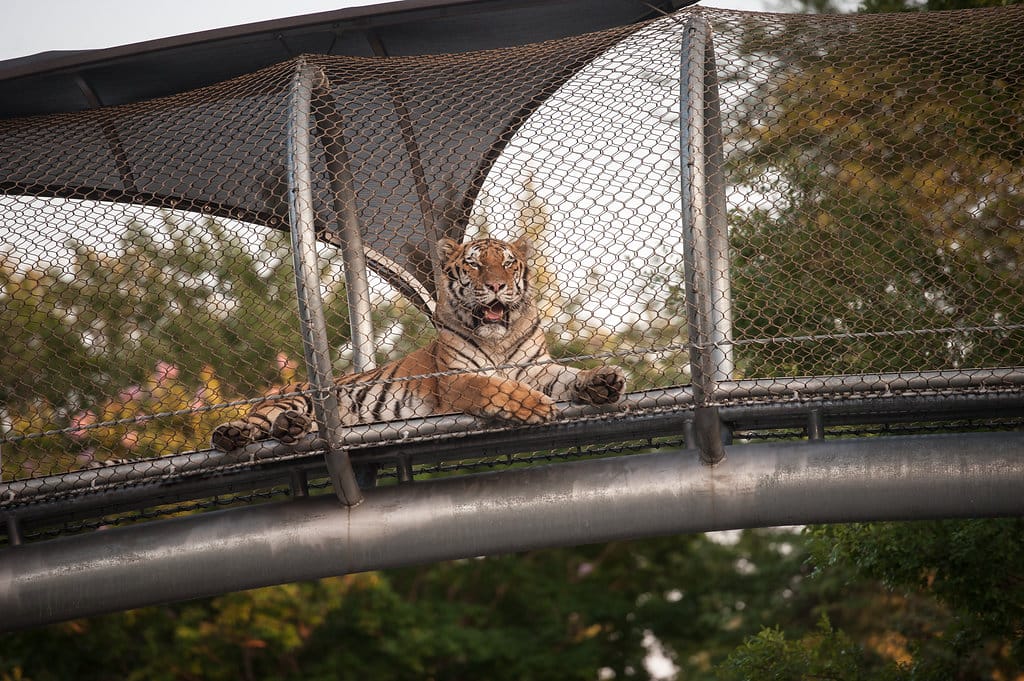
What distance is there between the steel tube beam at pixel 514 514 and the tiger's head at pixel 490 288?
5.33ft

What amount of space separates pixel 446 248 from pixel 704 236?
1677 mm

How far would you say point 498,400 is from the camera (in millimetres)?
4051

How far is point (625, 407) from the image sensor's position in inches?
149

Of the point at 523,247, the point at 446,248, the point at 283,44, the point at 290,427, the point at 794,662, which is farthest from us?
the point at 794,662

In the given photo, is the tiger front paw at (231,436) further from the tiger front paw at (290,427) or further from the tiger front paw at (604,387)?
the tiger front paw at (604,387)

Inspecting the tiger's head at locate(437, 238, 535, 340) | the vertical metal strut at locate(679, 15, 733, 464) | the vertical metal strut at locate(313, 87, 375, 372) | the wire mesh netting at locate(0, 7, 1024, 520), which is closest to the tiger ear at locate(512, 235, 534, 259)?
the tiger's head at locate(437, 238, 535, 340)

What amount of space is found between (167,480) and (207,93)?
5.86ft

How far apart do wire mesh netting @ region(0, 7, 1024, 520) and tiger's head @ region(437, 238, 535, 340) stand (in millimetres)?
361

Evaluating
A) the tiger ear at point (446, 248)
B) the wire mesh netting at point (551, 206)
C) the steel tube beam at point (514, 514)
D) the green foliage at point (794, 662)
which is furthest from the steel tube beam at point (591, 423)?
the green foliage at point (794, 662)

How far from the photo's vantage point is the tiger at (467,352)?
483 cm

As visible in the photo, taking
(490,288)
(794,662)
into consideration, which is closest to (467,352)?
(490,288)

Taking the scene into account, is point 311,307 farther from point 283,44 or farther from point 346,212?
point 283,44

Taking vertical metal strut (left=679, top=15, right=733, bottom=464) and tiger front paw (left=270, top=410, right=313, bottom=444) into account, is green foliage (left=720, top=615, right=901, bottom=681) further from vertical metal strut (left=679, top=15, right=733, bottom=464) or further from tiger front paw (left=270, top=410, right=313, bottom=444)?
tiger front paw (left=270, top=410, right=313, bottom=444)

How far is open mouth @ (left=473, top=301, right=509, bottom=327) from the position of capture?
213 inches
